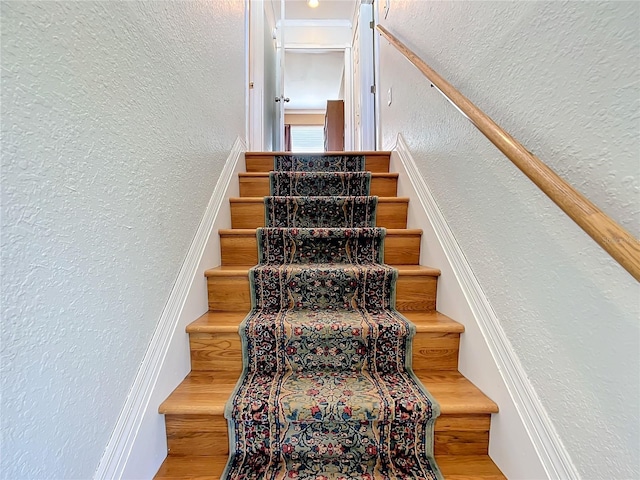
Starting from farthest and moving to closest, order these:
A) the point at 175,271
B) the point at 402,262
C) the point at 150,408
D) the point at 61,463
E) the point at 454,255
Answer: the point at 402,262
the point at 454,255
the point at 175,271
the point at 150,408
the point at 61,463

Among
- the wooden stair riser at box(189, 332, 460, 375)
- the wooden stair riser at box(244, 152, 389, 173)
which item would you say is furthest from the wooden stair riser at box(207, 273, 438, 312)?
the wooden stair riser at box(244, 152, 389, 173)

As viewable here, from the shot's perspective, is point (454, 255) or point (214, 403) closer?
point (214, 403)

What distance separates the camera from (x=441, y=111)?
130 centimetres

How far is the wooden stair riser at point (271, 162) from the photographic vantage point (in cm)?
208

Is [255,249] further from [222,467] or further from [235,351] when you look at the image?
[222,467]

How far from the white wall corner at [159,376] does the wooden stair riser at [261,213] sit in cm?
29

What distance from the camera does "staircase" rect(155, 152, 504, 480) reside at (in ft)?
2.81

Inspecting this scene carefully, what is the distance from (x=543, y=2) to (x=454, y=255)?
754mm

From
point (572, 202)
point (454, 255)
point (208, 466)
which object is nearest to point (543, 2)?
point (572, 202)

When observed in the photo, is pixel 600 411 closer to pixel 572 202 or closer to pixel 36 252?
pixel 572 202

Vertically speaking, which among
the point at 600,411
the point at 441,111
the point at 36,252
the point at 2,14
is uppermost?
the point at 441,111

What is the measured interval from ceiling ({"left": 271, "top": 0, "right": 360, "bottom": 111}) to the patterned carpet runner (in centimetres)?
383

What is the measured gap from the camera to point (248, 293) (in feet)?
4.14

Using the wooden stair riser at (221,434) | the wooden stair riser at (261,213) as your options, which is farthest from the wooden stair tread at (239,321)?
the wooden stair riser at (261,213)
